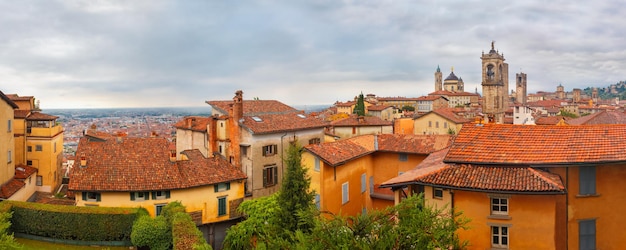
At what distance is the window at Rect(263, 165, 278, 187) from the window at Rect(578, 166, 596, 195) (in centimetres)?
2303

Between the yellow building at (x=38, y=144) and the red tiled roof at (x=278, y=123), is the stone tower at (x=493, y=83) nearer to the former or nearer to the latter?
the red tiled roof at (x=278, y=123)

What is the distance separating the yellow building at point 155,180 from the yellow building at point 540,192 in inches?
666

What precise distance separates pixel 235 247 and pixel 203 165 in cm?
843

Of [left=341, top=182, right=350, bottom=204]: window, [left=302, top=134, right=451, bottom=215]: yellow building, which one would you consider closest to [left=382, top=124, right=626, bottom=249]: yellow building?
[left=302, top=134, right=451, bottom=215]: yellow building

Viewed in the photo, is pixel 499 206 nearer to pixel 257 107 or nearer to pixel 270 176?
pixel 270 176

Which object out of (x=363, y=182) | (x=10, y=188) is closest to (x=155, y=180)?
(x=10, y=188)

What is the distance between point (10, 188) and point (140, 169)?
32.3 ft

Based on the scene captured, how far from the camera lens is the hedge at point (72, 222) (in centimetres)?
2677

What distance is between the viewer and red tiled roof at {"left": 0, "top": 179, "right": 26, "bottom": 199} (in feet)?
98.8

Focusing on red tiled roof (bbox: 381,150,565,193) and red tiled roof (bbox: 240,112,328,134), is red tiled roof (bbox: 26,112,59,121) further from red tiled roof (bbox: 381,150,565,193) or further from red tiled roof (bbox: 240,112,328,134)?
red tiled roof (bbox: 381,150,565,193)

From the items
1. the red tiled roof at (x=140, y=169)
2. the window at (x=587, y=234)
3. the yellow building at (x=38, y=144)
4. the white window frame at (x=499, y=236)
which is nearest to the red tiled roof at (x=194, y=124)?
the red tiled roof at (x=140, y=169)

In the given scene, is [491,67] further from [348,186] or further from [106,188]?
[106,188]

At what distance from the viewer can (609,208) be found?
18.6 m

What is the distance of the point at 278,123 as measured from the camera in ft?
124
